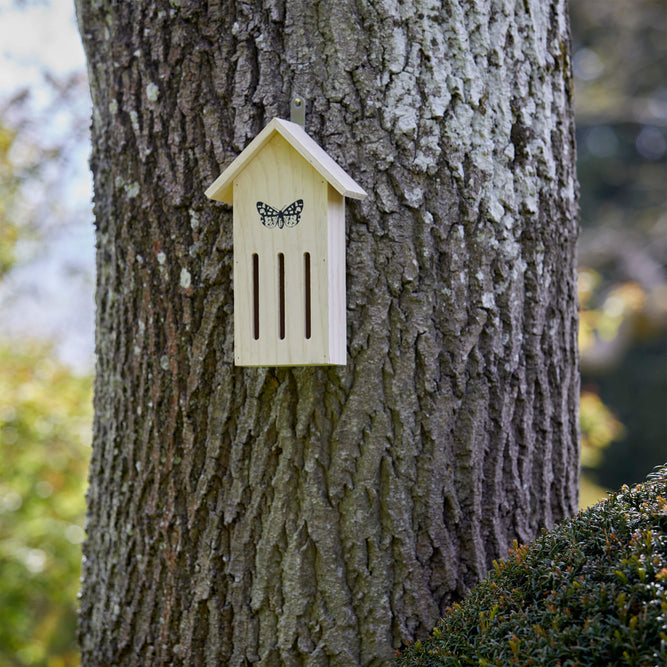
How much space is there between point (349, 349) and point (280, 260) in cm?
27

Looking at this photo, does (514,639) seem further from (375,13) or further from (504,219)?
(375,13)

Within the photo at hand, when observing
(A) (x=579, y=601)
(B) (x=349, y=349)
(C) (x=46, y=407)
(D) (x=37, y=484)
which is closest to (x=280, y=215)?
(B) (x=349, y=349)

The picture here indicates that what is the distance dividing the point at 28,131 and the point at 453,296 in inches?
145

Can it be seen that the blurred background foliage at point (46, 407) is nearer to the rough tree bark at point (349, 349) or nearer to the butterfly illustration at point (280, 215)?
the rough tree bark at point (349, 349)

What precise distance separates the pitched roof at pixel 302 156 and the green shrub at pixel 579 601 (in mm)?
857

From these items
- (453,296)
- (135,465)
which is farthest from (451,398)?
(135,465)

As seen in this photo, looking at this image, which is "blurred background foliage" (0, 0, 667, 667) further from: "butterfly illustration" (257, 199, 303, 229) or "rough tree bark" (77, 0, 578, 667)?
"butterfly illustration" (257, 199, 303, 229)

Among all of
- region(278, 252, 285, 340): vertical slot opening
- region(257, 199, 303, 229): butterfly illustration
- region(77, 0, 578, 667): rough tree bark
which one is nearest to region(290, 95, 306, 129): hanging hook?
region(77, 0, 578, 667): rough tree bark

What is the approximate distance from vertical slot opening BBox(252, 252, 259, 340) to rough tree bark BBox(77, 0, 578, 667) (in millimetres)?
140

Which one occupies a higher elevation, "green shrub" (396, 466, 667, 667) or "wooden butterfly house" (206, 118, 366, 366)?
"wooden butterfly house" (206, 118, 366, 366)

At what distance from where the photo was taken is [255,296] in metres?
1.60

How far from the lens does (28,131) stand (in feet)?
14.4

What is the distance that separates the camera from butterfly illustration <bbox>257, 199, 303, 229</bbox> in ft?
5.09

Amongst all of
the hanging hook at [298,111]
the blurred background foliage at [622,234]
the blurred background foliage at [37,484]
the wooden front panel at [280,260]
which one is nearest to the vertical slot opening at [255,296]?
the wooden front panel at [280,260]
